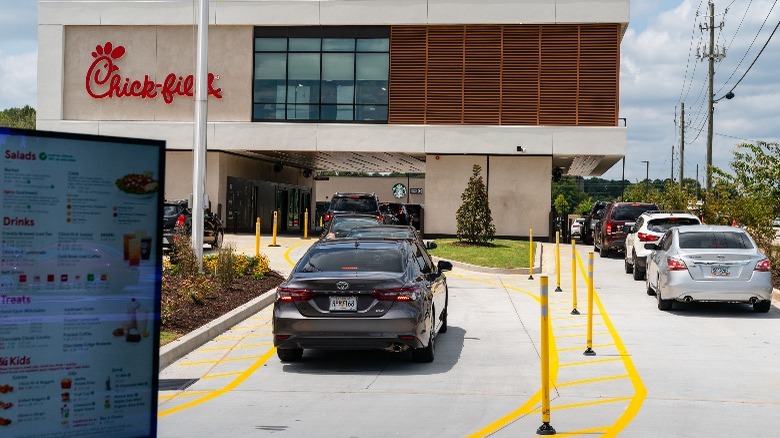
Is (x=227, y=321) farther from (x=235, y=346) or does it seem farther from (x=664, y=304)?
(x=664, y=304)

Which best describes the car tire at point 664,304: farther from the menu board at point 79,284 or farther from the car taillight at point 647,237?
the menu board at point 79,284

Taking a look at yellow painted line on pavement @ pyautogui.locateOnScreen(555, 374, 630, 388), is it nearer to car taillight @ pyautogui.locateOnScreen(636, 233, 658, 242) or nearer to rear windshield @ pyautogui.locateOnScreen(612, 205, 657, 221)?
car taillight @ pyautogui.locateOnScreen(636, 233, 658, 242)

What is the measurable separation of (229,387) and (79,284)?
570 centimetres

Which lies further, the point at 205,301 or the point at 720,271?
the point at 720,271

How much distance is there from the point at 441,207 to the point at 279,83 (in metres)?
8.68

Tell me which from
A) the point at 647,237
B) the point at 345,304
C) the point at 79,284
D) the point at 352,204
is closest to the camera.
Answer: the point at 79,284

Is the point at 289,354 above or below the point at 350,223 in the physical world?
below

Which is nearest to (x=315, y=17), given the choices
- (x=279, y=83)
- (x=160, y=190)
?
(x=279, y=83)

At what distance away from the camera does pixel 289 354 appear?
12.8 m

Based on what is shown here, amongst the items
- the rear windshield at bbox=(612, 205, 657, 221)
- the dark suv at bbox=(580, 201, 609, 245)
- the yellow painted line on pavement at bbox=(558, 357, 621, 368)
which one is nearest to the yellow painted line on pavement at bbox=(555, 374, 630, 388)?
the yellow painted line on pavement at bbox=(558, 357, 621, 368)

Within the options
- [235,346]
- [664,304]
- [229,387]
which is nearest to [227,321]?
[235,346]

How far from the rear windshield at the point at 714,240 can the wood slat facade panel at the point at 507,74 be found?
24.0 meters

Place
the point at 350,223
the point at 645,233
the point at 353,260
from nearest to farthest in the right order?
the point at 353,260, the point at 350,223, the point at 645,233

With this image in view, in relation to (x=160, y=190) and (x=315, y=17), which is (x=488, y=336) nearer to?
(x=160, y=190)
